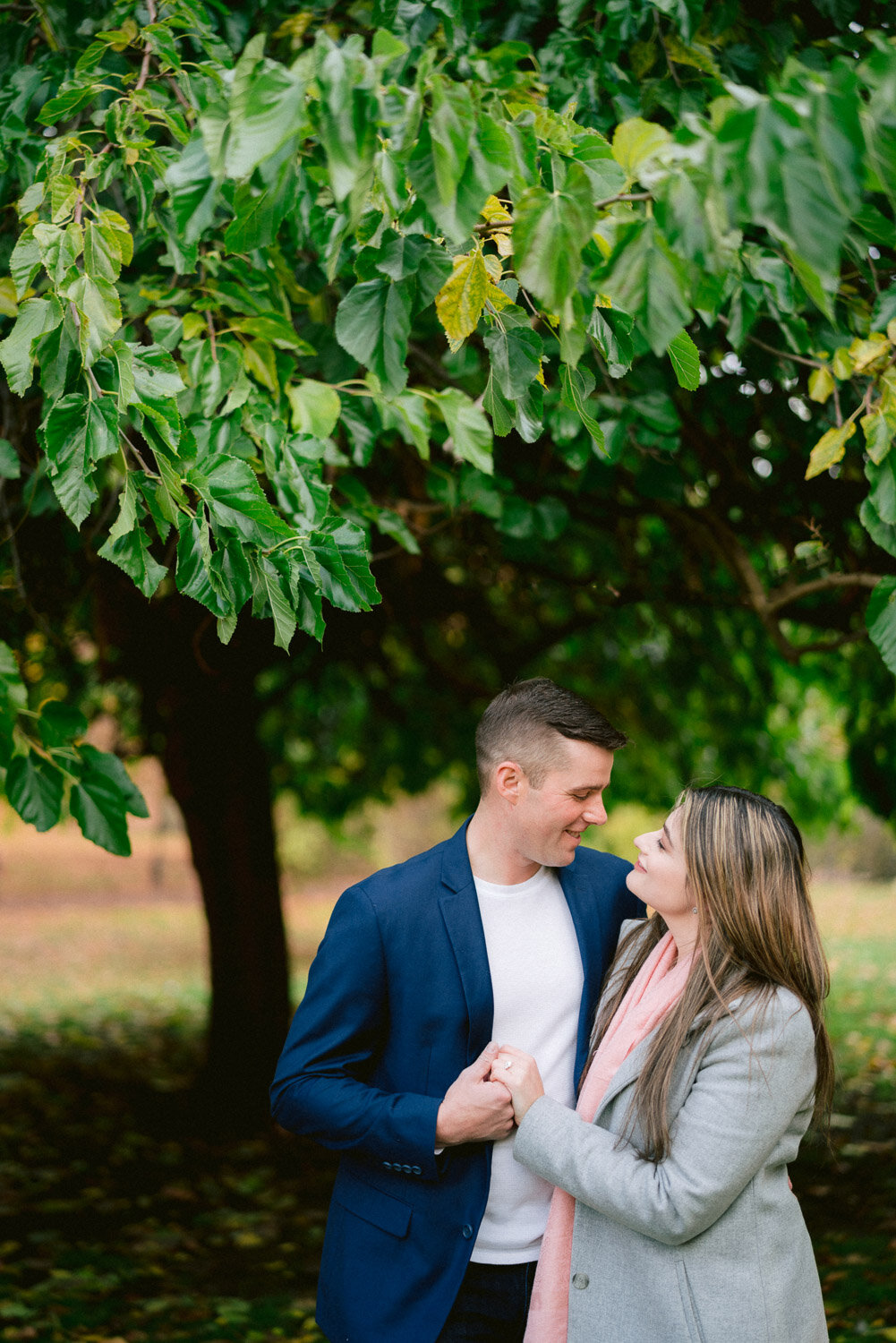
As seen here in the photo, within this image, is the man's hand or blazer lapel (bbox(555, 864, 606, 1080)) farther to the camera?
blazer lapel (bbox(555, 864, 606, 1080))

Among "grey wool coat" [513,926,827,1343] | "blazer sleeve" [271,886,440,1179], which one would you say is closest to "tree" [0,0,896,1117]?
"blazer sleeve" [271,886,440,1179]

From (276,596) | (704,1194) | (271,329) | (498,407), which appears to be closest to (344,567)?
(276,596)

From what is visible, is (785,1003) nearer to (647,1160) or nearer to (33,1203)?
(647,1160)

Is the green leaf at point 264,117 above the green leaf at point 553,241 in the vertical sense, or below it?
above

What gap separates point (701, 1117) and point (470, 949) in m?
0.58

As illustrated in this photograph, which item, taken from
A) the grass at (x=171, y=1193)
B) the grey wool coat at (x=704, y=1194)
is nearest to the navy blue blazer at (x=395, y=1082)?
the grey wool coat at (x=704, y=1194)

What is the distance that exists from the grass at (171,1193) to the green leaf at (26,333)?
2.09 metres

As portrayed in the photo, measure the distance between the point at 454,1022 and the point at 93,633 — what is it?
17.1 ft

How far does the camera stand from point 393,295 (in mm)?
1862

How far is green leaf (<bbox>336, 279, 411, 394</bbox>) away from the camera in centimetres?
184

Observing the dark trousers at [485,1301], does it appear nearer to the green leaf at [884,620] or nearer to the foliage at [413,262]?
the foliage at [413,262]

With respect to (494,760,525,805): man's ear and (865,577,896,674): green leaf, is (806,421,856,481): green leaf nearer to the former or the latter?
(865,577,896,674): green leaf

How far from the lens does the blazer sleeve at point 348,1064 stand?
85.4 inches

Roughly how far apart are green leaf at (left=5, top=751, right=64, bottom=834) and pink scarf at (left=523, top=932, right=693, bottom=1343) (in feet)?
4.48
